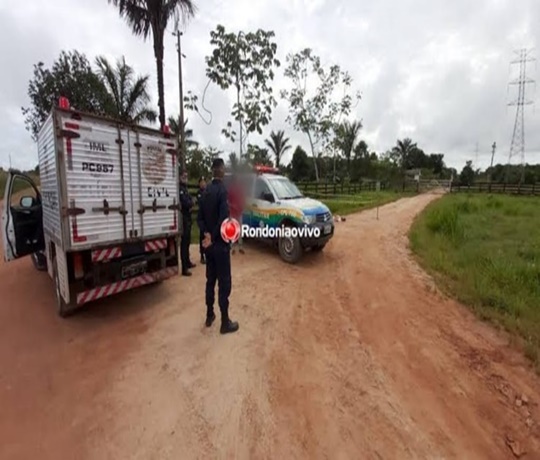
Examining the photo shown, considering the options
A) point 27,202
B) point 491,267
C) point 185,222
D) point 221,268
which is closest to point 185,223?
point 185,222

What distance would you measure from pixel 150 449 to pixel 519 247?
31.0ft

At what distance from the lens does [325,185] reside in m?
26.4

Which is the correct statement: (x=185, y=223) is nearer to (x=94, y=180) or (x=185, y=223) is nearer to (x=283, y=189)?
(x=94, y=180)

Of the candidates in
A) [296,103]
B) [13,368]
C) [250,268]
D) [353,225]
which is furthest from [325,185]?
[13,368]

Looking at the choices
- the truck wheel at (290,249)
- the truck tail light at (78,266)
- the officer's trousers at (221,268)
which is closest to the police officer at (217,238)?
the officer's trousers at (221,268)

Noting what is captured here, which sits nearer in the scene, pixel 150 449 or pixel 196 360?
pixel 150 449

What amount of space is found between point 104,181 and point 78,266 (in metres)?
1.15

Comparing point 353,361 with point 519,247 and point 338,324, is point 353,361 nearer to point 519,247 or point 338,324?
point 338,324

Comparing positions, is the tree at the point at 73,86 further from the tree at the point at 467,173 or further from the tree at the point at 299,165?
the tree at the point at 467,173

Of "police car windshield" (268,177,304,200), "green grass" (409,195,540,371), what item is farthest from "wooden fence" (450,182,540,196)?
"police car windshield" (268,177,304,200)

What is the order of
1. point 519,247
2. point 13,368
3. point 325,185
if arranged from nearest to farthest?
point 13,368 → point 519,247 → point 325,185

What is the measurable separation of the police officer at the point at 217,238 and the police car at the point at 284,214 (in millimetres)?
3174

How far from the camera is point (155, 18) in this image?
32.7 feet

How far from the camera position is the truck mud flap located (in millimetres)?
4293
